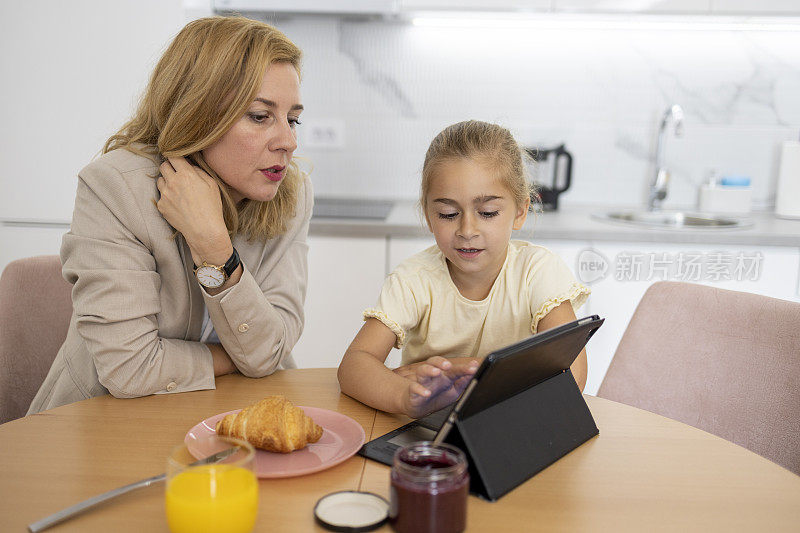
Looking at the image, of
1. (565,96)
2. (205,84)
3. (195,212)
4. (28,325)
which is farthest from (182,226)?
(565,96)

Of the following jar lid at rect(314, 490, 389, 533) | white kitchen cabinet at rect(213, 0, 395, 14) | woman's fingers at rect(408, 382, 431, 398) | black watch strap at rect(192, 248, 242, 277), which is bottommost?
jar lid at rect(314, 490, 389, 533)

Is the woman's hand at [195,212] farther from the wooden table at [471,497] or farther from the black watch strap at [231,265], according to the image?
the wooden table at [471,497]

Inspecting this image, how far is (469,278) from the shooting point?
149 cm

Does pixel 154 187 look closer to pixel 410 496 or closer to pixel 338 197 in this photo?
pixel 410 496

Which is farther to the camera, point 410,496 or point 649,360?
point 649,360

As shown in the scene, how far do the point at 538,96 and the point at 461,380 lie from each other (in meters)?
2.06

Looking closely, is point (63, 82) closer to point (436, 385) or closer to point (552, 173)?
point (552, 173)

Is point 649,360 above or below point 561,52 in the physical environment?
below

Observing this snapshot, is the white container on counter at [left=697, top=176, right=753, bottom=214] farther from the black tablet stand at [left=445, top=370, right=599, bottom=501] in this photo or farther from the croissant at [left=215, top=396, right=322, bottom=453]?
the croissant at [left=215, top=396, right=322, bottom=453]

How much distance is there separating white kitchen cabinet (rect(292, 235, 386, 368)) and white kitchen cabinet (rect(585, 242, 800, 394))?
730 millimetres

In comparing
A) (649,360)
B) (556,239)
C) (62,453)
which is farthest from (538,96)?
(62,453)

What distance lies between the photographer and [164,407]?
113 cm

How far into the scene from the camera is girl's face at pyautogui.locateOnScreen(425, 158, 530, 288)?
1.34m

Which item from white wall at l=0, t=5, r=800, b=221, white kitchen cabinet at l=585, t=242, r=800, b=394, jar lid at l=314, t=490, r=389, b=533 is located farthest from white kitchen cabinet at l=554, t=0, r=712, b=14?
jar lid at l=314, t=490, r=389, b=533
